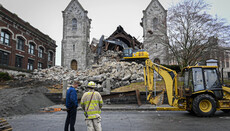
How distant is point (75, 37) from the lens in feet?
119

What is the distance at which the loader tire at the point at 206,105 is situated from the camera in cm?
810

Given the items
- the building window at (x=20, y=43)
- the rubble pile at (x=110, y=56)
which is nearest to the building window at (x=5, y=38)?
the building window at (x=20, y=43)

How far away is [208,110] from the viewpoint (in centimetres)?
818

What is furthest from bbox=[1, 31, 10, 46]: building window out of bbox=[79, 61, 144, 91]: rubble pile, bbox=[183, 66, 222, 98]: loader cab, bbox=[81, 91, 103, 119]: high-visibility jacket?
bbox=[183, 66, 222, 98]: loader cab

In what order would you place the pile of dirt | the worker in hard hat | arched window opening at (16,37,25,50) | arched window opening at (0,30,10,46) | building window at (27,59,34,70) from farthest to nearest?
building window at (27,59,34,70), arched window opening at (16,37,25,50), arched window opening at (0,30,10,46), the pile of dirt, the worker in hard hat

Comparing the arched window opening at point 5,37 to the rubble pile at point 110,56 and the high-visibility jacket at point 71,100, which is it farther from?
the high-visibility jacket at point 71,100

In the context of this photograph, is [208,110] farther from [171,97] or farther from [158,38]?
[158,38]

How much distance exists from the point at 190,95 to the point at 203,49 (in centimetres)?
1058

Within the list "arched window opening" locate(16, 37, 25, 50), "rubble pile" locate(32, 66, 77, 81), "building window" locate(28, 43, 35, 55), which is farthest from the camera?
"building window" locate(28, 43, 35, 55)

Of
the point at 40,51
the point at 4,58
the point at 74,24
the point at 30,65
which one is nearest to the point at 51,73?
the point at 30,65

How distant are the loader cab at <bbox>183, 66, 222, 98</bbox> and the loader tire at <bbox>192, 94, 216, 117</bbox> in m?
0.37

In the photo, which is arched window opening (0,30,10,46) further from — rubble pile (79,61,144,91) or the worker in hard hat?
the worker in hard hat

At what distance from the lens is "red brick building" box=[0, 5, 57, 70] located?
81.5 ft

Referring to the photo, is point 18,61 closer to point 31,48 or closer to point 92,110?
point 31,48
